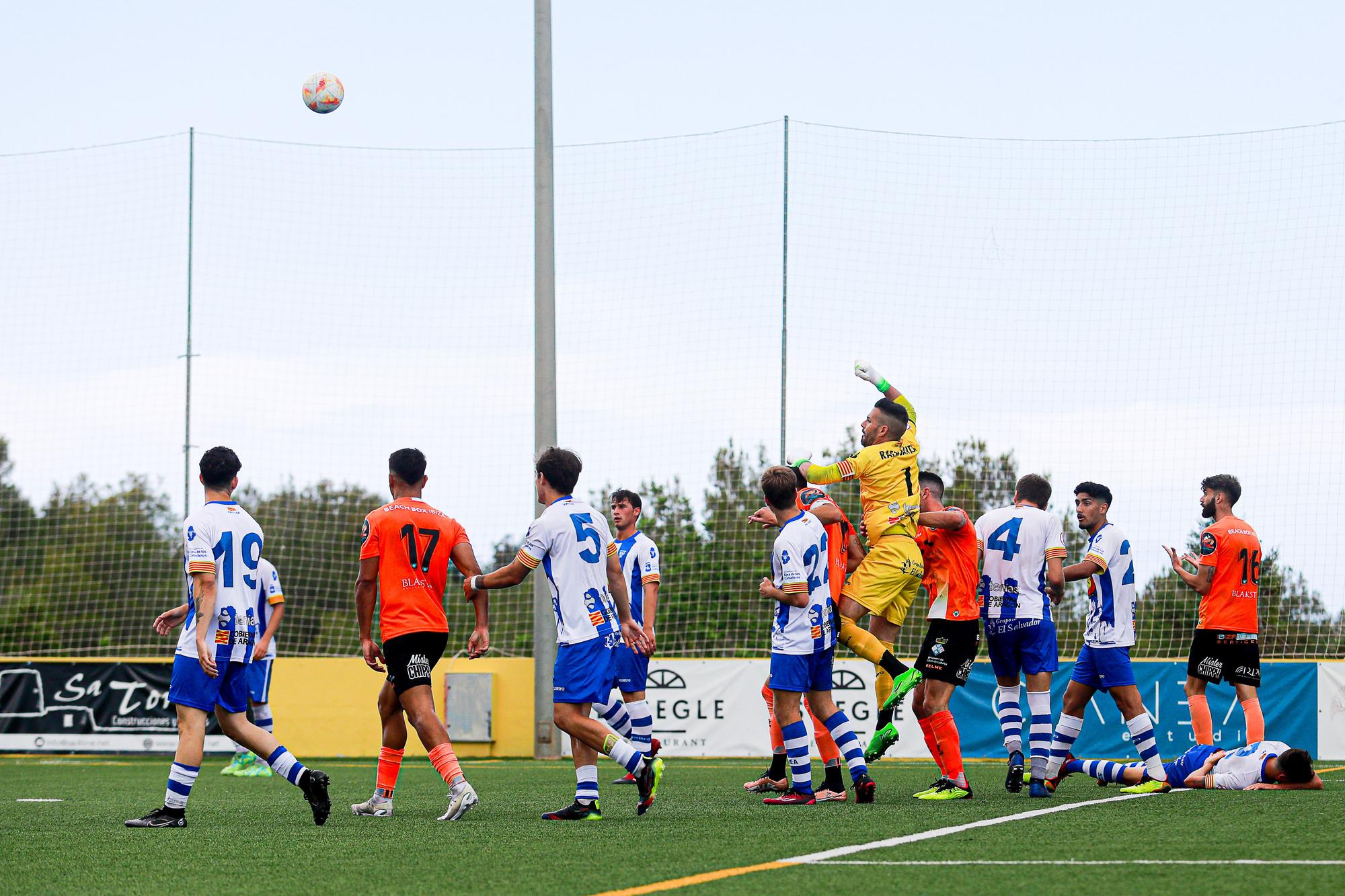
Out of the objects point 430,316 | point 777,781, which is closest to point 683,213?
point 430,316

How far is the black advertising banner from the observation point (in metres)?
15.9

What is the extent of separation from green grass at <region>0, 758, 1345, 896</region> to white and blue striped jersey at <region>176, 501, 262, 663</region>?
0.94 meters

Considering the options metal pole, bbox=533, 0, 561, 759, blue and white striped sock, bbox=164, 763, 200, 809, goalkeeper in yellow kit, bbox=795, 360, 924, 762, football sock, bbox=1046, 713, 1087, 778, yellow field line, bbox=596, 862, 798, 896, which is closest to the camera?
yellow field line, bbox=596, 862, 798, 896

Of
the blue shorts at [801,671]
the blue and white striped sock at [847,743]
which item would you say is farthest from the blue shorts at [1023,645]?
the blue shorts at [801,671]

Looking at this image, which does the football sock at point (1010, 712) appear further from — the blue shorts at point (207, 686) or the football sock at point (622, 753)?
the blue shorts at point (207, 686)

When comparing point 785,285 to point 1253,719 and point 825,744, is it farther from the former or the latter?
point 825,744

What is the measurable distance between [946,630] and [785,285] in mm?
8603

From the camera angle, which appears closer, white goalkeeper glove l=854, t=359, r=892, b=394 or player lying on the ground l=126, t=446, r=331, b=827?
player lying on the ground l=126, t=446, r=331, b=827

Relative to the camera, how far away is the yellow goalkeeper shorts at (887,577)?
932 centimetres

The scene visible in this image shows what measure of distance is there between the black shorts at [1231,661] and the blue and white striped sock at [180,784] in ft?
22.7

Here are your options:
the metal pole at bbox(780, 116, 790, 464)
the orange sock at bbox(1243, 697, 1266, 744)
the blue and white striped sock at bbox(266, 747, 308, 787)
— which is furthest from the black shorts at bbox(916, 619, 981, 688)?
the metal pole at bbox(780, 116, 790, 464)

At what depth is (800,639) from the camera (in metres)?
8.03

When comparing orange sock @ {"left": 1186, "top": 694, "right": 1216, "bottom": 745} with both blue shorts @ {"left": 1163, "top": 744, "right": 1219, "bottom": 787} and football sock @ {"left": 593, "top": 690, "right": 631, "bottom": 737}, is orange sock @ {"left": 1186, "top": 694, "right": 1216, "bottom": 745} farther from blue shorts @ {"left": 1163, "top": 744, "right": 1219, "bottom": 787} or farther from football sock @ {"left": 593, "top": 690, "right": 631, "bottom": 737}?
football sock @ {"left": 593, "top": 690, "right": 631, "bottom": 737}

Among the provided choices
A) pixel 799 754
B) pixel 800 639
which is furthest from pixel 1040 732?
pixel 800 639
